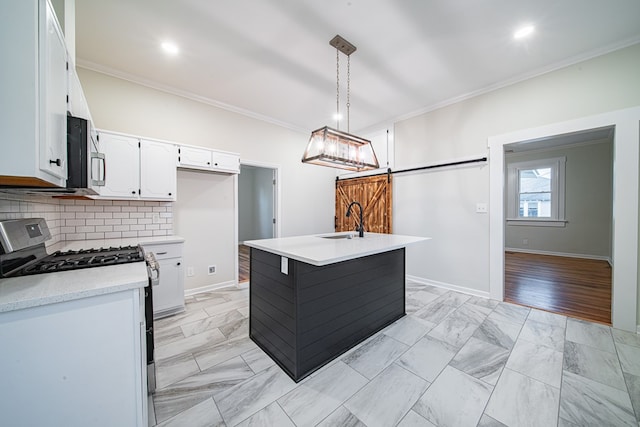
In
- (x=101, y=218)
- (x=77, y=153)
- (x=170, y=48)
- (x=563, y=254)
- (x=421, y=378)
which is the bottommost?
(x=421, y=378)

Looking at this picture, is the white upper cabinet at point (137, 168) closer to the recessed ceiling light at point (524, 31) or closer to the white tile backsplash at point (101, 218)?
the white tile backsplash at point (101, 218)

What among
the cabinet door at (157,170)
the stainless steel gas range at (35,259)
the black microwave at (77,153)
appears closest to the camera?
the stainless steel gas range at (35,259)

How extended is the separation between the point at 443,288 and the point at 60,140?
4.50 metres

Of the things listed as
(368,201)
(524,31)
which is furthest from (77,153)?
(368,201)

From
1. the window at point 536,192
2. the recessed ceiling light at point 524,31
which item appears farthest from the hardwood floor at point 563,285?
the recessed ceiling light at point 524,31

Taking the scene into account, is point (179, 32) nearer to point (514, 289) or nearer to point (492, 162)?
point (492, 162)

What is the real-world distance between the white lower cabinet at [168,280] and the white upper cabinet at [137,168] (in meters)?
0.65

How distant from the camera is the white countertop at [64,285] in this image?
907 mm

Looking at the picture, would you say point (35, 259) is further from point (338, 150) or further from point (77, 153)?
point (338, 150)

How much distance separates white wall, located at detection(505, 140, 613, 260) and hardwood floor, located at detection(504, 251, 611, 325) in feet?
1.27

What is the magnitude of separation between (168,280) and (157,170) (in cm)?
137

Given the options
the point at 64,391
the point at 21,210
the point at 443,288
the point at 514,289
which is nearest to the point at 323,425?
the point at 64,391

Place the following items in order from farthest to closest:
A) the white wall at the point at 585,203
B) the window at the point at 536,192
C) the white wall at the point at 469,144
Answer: the window at the point at 536,192 < the white wall at the point at 585,203 < the white wall at the point at 469,144

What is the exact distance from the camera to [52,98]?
1.09m
